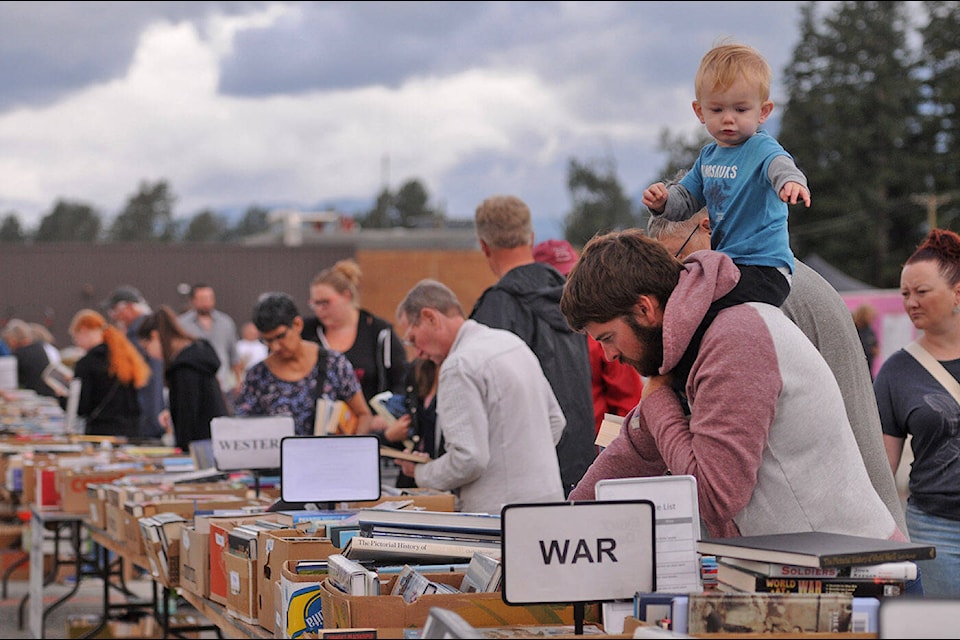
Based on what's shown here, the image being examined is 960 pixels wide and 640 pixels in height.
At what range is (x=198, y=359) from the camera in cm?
662

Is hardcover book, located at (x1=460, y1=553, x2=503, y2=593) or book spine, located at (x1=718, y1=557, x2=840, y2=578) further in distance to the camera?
hardcover book, located at (x1=460, y1=553, x2=503, y2=593)

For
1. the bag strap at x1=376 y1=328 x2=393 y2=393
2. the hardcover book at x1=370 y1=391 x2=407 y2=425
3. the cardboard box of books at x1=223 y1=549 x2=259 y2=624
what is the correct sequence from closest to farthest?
the cardboard box of books at x1=223 y1=549 x2=259 y2=624 → the hardcover book at x1=370 y1=391 x2=407 y2=425 → the bag strap at x1=376 y1=328 x2=393 y2=393

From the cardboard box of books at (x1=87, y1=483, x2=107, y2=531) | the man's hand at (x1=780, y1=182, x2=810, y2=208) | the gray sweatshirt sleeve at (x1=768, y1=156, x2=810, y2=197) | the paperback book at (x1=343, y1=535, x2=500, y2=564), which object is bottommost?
the cardboard box of books at (x1=87, y1=483, x2=107, y2=531)

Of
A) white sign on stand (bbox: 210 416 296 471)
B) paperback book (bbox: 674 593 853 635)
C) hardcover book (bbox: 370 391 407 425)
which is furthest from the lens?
hardcover book (bbox: 370 391 407 425)

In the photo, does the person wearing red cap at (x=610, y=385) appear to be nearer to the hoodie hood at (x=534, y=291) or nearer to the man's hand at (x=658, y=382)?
the hoodie hood at (x=534, y=291)

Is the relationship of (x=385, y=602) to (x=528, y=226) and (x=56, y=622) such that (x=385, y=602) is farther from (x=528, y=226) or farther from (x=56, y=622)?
(x=56, y=622)

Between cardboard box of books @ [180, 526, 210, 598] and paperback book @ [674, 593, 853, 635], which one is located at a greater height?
paperback book @ [674, 593, 853, 635]

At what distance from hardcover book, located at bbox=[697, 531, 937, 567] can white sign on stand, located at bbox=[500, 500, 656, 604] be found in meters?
0.12

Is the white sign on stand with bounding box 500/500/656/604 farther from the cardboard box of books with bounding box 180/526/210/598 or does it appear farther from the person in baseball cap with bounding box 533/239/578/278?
the person in baseball cap with bounding box 533/239/578/278

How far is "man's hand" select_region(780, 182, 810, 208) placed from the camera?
2301 mm

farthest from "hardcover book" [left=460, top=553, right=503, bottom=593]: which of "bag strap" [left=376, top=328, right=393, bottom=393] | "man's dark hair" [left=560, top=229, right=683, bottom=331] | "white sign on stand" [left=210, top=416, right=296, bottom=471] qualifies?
"bag strap" [left=376, top=328, right=393, bottom=393]

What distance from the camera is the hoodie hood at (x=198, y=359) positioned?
658cm

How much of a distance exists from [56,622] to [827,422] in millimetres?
6378

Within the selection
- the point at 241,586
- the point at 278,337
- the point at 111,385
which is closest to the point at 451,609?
the point at 241,586
